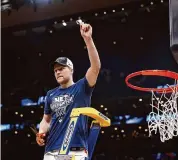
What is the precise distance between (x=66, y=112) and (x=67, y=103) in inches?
2.4

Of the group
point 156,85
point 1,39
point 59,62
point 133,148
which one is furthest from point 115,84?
point 59,62

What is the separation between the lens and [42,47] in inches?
437

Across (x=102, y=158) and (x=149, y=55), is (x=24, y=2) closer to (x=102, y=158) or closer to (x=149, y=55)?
(x=149, y=55)

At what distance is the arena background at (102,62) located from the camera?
9.73 metres

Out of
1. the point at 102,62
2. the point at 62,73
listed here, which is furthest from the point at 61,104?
the point at 102,62

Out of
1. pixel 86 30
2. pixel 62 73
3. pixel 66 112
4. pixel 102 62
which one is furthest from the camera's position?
pixel 102 62

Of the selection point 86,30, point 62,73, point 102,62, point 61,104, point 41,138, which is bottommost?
point 41,138

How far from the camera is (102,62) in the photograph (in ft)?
34.4

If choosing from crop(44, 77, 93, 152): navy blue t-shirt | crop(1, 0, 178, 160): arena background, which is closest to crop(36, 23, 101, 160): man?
crop(44, 77, 93, 152): navy blue t-shirt

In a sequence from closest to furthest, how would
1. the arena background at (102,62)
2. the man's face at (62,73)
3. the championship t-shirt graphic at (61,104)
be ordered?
the championship t-shirt graphic at (61,104) < the man's face at (62,73) < the arena background at (102,62)

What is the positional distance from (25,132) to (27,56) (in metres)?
2.06

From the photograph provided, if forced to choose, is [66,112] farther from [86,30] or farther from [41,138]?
[86,30]

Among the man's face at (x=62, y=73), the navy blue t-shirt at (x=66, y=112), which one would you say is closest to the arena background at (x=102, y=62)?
the man's face at (x=62, y=73)

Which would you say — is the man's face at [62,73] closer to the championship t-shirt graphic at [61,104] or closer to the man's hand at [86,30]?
the championship t-shirt graphic at [61,104]
